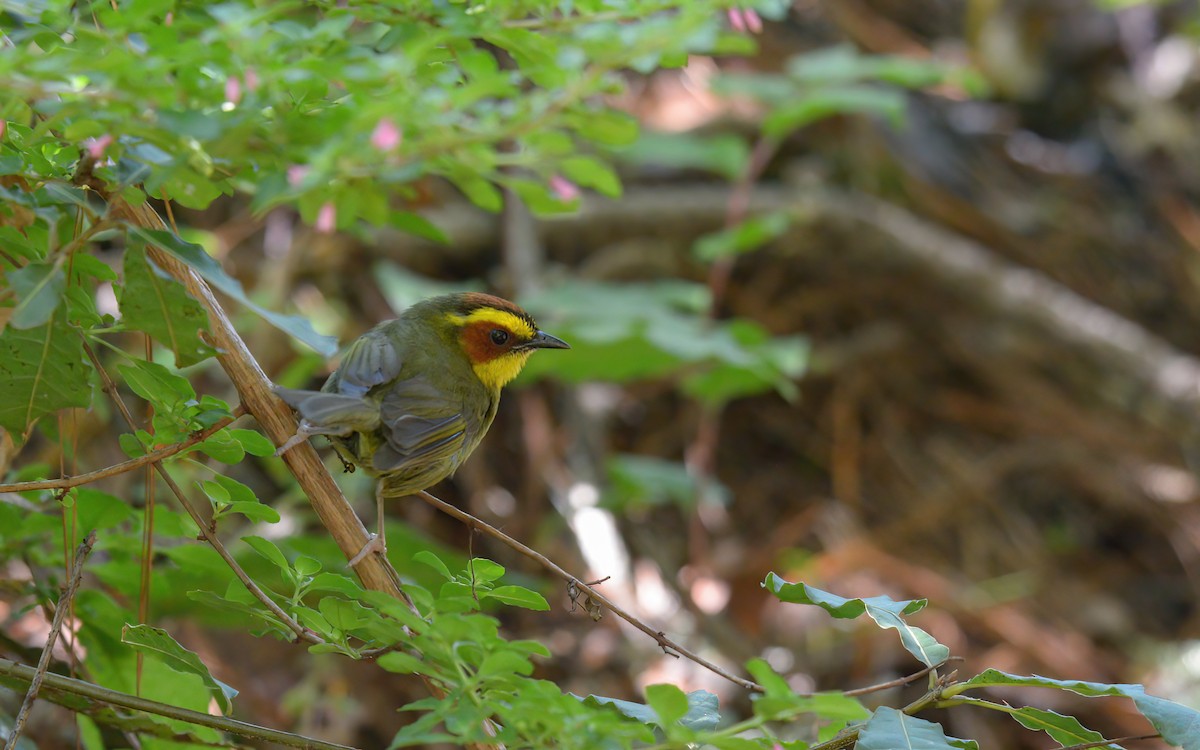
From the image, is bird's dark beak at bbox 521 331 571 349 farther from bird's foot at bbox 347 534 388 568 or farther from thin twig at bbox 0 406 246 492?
thin twig at bbox 0 406 246 492

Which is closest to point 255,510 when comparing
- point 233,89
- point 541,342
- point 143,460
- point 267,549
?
point 267,549

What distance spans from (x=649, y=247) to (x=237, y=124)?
4947mm

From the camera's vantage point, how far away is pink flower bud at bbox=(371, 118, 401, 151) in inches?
55.6

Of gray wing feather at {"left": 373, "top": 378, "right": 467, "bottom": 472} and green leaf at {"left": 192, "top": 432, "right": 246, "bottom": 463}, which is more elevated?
green leaf at {"left": 192, "top": 432, "right": 246, "bottom": 463}

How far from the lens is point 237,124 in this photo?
1.33 meters

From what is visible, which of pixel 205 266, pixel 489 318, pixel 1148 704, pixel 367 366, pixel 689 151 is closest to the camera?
pixel 205 266

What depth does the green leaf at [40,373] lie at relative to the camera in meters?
1.62

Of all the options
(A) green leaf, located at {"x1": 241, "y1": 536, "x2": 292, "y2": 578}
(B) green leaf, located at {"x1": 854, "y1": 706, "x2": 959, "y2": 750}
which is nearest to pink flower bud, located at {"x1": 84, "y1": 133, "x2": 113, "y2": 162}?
(A) green leaf, located at {"x1": 241, "y1": 536, "x2": 292, "y2": 578}

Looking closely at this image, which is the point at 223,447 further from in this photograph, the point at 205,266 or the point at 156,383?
the point at 205,266

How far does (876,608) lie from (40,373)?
1339 mm

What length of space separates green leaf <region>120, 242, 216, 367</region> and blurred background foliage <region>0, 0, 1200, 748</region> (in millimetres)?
1244

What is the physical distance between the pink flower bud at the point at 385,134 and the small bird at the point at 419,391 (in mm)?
618

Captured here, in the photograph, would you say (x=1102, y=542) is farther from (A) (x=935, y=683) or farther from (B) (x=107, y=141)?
(B) (x=107, y=141)

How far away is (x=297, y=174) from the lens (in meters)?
1.55
